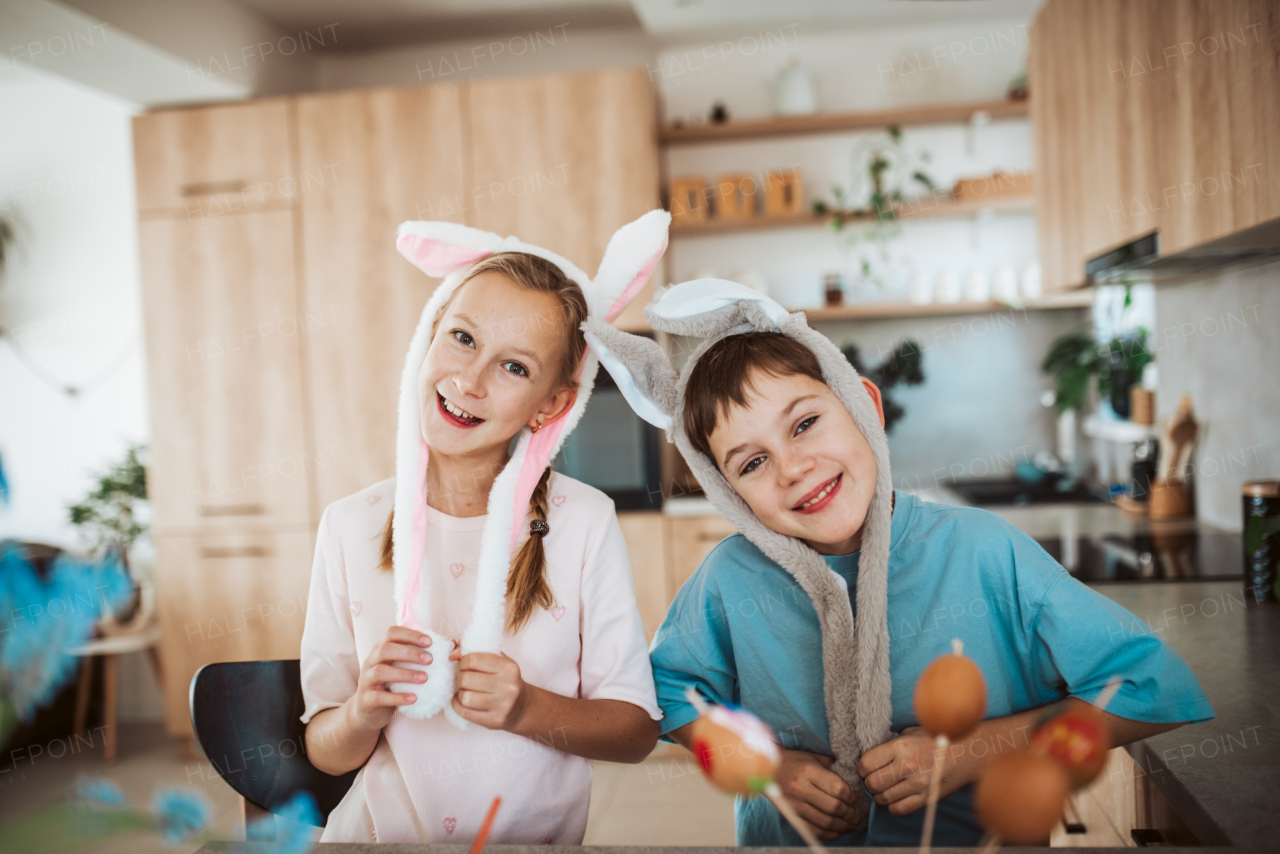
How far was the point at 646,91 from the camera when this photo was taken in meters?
2.51

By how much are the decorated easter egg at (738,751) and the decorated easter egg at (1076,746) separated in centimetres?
19

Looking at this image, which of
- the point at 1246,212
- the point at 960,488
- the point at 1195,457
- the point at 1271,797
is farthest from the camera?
the point at 960,488

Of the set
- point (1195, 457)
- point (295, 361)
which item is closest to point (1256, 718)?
point (1195, 457)

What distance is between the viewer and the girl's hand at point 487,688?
0.81 m

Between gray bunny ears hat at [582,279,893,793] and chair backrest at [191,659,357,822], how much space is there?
0.55m

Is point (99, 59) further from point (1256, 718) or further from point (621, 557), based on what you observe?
point (1256, 718)

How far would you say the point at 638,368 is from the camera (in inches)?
35.5

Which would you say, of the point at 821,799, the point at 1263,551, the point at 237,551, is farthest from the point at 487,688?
the point at 237,551

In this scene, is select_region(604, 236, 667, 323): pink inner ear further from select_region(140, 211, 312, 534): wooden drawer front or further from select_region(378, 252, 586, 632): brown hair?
select_region(140, 211, 312, 534): wooden drawer front

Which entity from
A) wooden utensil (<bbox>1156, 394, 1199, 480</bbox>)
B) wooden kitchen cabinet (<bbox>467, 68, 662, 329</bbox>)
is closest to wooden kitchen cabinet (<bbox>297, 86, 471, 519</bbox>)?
wooden kitchen cabinet (<bbox>467, 68, 662, 329</bbox>)

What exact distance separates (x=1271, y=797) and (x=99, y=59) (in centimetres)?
298

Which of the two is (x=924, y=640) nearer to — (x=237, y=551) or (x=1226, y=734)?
(x=1226, y=734)

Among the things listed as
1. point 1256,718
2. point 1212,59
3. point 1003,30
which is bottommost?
point 1256,718

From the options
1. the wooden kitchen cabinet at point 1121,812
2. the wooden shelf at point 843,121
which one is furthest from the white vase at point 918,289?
the wooden kitchen cabinet at point 1121,812
